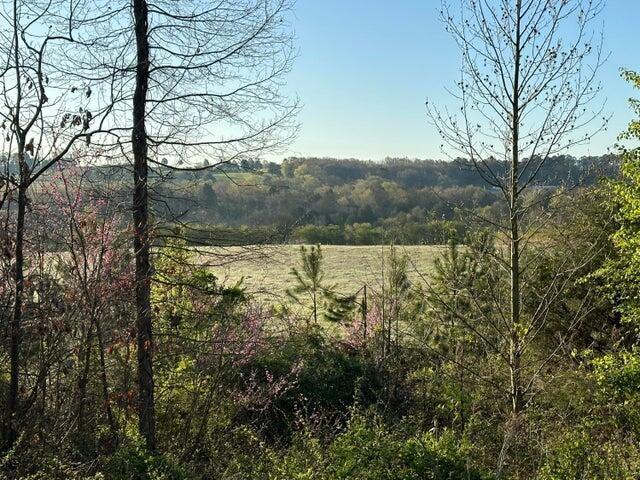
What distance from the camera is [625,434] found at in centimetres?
789

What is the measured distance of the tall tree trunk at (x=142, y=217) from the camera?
577 centimetres

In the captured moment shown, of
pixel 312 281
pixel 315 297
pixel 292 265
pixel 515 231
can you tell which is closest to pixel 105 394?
Result: pixel 515 231

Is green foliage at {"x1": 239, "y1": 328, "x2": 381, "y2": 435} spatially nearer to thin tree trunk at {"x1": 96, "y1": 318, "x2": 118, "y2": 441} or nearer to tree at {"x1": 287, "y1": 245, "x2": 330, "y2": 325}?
tree at {"x1": 287, "y1": 245, "x2": 330, "y2": 325}

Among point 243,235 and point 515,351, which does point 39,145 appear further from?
point 515,351

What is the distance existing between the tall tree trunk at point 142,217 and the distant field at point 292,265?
808 mm

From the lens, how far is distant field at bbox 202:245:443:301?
6.26 meters

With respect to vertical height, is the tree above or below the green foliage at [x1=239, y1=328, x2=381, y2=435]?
above

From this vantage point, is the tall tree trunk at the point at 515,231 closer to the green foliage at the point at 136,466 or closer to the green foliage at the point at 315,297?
the green foliage at the point at 136,466

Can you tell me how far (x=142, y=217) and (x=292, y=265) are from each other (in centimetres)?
596

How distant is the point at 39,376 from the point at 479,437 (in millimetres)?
5245

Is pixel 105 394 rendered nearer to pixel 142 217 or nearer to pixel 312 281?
pixel 142 217

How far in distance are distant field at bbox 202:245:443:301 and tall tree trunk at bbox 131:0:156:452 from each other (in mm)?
808

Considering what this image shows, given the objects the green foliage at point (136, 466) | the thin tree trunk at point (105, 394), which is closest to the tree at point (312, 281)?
the thin tree trunk at point (105, 394)

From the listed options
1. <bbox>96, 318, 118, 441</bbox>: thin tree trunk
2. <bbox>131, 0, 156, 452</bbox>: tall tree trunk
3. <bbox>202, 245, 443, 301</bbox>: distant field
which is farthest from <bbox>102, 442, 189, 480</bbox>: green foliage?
<bbox>202, 245, 443, 301</bbox>: distant field
